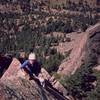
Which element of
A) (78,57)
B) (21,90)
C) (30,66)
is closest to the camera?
(21,90)

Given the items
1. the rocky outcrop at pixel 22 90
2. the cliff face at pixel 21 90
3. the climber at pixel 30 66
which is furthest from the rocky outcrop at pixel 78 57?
the cliff face at pixel 21 90

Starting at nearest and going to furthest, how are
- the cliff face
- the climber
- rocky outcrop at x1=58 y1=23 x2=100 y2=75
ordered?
the cliff face, the climber, rocky outcrop at x1=58 y1=23 x2=100 y2=75

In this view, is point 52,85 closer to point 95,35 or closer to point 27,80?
point 27,80

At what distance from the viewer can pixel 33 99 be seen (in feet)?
61.7

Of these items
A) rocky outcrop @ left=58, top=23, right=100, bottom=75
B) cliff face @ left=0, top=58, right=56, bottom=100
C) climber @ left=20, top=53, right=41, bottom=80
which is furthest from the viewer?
rocky outcrop @ left=58, top=23, right=100, bottom=75

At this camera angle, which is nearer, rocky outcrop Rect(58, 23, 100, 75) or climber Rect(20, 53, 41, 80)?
climber Rect(20, 53, 41, 80)

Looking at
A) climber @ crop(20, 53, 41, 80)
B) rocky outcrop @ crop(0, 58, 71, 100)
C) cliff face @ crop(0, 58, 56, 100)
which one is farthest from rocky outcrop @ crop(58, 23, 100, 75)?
cliff face @ crop(0, 58, 56, 100)

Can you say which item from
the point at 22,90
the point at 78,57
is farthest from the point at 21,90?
the point at 78,57

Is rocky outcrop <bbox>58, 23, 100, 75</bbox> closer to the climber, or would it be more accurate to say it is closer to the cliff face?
the climber

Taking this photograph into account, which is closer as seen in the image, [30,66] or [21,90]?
[21,90]

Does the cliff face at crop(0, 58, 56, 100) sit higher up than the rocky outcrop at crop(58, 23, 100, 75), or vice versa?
the cliff face at crop(0, 58, 56, 100)

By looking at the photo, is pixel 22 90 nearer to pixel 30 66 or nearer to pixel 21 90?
pixel 21 90

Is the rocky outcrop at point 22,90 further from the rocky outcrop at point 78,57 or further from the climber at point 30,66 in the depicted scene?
the rocky outcrop at point 78,57

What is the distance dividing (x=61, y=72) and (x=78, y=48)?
11.0m
